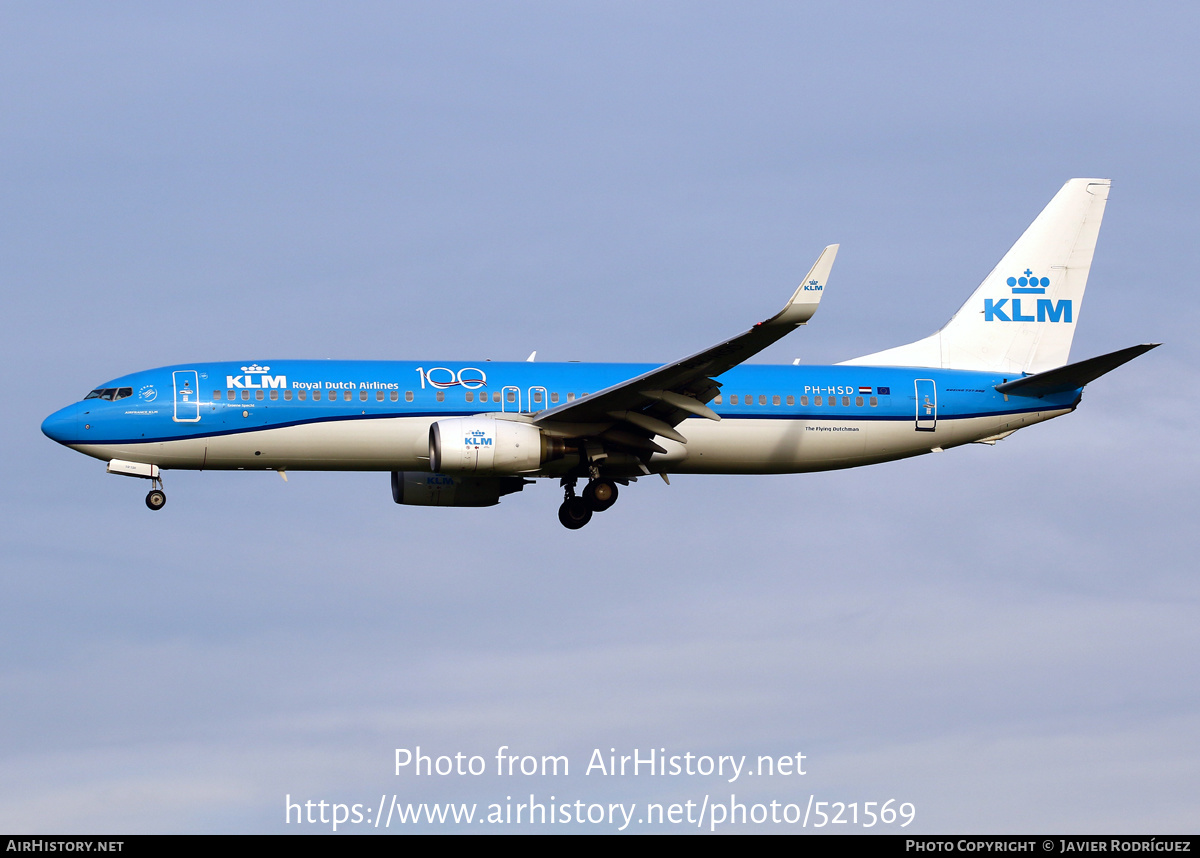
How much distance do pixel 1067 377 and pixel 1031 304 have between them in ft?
15.0

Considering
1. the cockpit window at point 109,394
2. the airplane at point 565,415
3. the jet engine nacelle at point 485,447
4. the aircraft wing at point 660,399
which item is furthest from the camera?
the cockpit window at point 109,394

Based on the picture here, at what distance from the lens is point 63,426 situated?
142 ft

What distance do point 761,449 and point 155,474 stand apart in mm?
16030

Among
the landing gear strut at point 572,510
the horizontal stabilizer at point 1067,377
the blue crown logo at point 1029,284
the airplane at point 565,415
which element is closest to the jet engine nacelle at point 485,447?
the airplane at point 565,415

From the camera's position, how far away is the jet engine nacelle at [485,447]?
136 feet

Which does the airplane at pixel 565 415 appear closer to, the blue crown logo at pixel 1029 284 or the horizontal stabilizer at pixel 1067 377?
the horizontal stabilizer at pixel 1067 377

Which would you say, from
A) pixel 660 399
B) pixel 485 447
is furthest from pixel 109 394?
pixel 660 399

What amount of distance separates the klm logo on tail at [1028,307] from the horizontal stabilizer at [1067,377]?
2.74m

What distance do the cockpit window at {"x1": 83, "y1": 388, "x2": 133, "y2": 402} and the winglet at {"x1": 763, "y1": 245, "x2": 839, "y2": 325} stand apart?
56.5ft

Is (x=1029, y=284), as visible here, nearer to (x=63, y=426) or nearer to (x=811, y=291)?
(x=811, y=291)

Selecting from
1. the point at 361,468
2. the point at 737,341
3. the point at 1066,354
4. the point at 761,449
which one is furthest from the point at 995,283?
the point at 361,468

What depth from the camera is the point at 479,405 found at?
43.9m

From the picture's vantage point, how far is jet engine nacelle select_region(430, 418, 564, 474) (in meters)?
41.6

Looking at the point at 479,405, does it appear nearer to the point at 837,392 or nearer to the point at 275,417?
the point at 275,417
